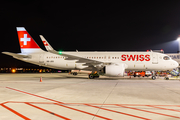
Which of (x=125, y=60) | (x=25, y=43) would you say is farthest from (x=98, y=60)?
(x=25, y=43)

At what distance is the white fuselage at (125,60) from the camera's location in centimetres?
2056

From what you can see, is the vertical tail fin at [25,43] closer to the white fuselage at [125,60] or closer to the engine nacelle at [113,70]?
the white fuselage at [125,60]

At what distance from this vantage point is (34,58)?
72.2ft

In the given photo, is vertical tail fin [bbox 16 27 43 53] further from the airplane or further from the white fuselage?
the white fuselage

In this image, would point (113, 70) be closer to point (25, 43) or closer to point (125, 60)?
point (125, 60)

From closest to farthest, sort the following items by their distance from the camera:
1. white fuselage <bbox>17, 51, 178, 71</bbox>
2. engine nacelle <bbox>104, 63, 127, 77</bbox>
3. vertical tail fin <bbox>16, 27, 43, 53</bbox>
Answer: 1. engine nacelle <bbox>104, 63, 127, 77</bbox>
2. white fuselage <bbox>17, 51, 178, 71</bbox>
3. vertical tail fin <bbox>16, 27, 43, 53</bbox>

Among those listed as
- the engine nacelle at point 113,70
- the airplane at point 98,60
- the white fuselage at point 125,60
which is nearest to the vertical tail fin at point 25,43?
the airplane at point 98,60

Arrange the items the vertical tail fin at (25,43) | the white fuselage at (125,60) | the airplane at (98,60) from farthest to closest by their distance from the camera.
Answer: the vertical tail fin at (25,43) → the white fuselage at (125,60) → the airplane at (98,60)

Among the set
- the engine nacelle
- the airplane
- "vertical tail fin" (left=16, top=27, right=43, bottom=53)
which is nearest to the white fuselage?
the airplane

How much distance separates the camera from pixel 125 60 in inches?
815

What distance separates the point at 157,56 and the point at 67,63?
492 inches

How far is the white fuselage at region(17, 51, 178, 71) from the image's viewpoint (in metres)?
20.6

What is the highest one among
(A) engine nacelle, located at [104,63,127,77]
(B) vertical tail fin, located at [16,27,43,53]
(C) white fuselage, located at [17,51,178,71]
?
(B) vertical tail fin, located at [16,27,43,53]

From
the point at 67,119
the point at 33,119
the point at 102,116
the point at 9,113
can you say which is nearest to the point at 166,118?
the point at 102,116
